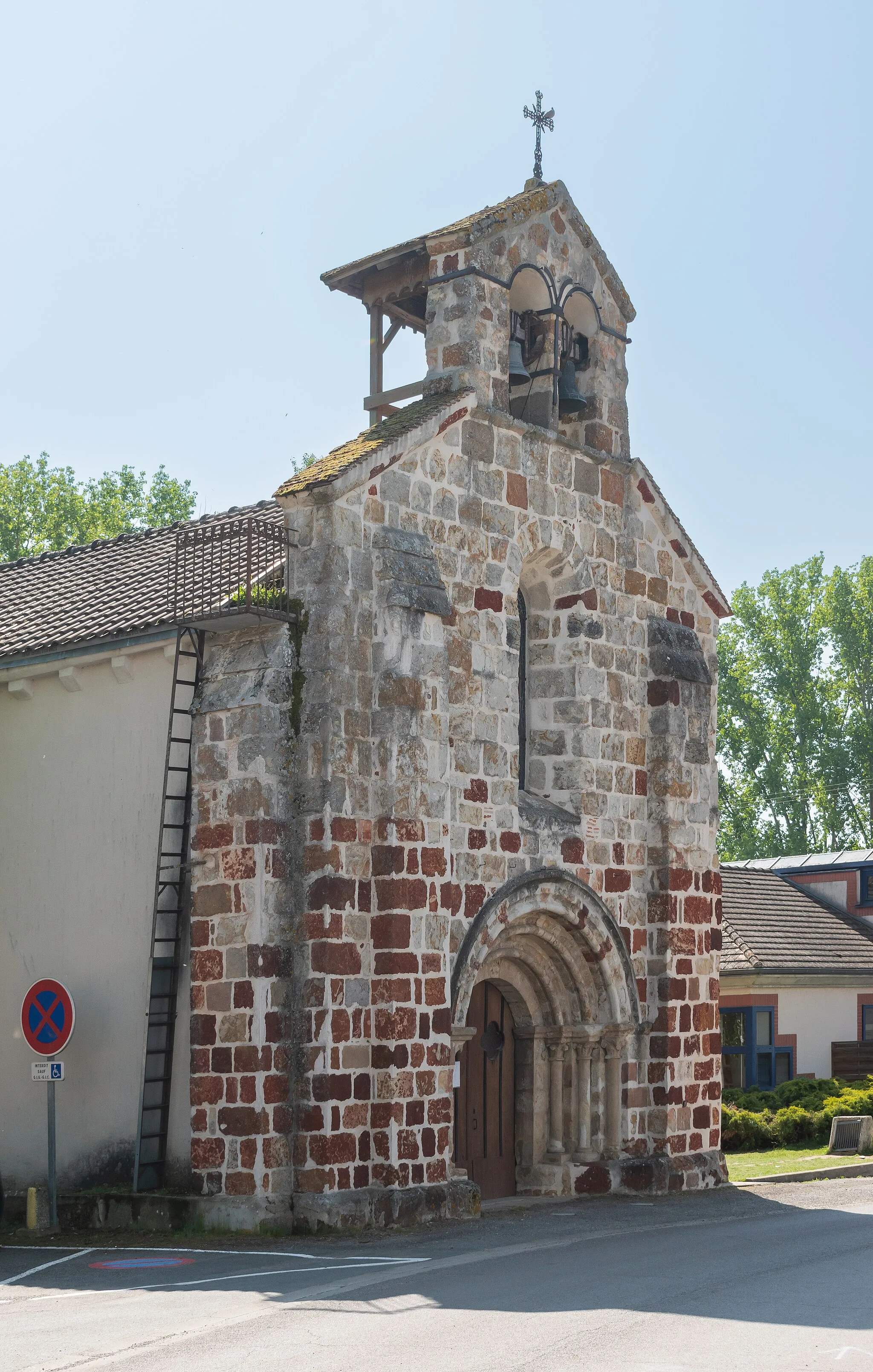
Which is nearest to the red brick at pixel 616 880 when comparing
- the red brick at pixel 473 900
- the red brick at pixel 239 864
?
the red brick at pixel 473 900

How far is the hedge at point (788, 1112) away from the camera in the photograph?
81.4ft

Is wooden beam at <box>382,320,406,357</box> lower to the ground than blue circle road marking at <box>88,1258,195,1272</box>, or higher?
higher

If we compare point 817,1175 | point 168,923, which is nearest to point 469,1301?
point 168,923

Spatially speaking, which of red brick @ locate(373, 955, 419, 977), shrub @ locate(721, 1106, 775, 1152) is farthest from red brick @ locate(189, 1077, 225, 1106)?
shrub @ locate(721, 1106, 775, 1152)

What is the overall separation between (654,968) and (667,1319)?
951 cm

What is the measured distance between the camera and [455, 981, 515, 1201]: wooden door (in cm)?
1856

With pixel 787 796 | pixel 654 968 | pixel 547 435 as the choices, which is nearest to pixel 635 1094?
pixel 654 968

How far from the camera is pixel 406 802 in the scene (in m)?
16.5

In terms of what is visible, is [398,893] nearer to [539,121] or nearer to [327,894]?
[327,894]

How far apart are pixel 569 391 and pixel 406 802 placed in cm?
607

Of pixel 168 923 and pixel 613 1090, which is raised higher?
pixel 168 923

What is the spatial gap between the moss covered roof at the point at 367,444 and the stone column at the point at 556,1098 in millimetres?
6763

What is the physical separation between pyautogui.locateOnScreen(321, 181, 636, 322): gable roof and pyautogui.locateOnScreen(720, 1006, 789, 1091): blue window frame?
14.3 metres

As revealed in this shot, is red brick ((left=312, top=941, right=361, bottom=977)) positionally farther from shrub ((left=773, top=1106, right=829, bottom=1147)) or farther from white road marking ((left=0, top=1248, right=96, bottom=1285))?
shrub ((left=773, top=1106, right=829, bottom=1147))
